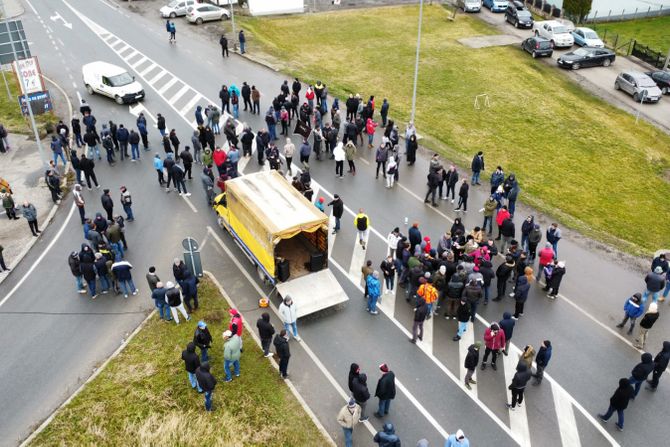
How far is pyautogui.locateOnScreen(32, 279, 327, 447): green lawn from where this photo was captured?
13.4m

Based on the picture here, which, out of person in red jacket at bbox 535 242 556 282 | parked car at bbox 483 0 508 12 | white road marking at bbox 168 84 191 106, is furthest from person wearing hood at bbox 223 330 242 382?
parked car at bbox 483 0 508 12

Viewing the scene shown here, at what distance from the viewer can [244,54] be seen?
36844 millimetres

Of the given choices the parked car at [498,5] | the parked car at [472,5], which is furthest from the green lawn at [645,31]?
the parked car at [472,5]

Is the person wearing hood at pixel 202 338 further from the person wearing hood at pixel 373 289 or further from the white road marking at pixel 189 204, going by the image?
the white road marking at pixel 189 204

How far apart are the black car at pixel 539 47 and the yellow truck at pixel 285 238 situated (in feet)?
90.3

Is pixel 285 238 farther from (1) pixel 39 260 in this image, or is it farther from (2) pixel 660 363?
(2) pixel 660 363

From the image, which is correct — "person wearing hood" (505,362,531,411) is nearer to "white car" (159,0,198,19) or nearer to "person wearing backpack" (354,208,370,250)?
"person wearing backpack" (354,208,370,250)

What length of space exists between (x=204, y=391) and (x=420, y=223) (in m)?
10.7

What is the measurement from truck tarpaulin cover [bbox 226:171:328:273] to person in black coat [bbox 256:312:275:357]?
2.32 metres

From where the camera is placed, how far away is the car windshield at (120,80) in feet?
98.1

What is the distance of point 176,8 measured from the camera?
43.4 metres

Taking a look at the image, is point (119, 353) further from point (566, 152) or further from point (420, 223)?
point (566, 152)

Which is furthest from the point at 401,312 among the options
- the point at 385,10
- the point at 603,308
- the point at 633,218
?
the point at 385,10

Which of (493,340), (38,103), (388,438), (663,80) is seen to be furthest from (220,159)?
(663,80)
